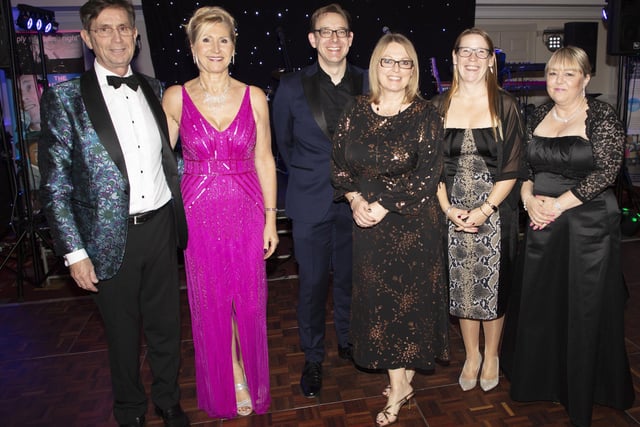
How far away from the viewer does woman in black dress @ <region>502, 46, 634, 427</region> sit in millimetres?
2260

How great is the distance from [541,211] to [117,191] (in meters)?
1.78

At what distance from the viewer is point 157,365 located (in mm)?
2352

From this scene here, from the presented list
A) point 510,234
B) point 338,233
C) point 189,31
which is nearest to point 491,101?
point 510,234

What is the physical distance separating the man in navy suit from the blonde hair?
0.19m

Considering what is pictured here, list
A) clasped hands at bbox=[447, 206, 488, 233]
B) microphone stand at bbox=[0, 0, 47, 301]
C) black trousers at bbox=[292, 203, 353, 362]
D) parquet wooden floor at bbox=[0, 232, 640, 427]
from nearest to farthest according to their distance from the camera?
clasped hands at bbox=[447, 206, 488, 233] → parquet wooden floor at bbox=[0, 232, 640, 427] → black trousers at bbox=[292, 203, 353, 362] → microphone stand at bbox=[0, 0, 47, 301]

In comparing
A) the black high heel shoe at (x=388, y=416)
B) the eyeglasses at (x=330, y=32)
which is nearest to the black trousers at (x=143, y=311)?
the black high heel shoe at (x=388, y=416)

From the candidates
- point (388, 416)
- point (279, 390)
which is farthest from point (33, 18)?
point (388, 416)

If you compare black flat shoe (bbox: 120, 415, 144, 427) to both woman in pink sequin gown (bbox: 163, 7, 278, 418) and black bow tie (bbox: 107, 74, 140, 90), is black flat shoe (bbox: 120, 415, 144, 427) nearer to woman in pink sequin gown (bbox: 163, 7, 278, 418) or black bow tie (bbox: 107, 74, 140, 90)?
woman in pink sequin gown (bbox: 163, 7, 278, 418)

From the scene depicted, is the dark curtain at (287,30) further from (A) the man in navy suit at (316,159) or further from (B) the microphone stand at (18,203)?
(A) the man in navy suit at (316,159)

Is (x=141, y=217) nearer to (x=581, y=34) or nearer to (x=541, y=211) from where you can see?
(x=541, y=211)

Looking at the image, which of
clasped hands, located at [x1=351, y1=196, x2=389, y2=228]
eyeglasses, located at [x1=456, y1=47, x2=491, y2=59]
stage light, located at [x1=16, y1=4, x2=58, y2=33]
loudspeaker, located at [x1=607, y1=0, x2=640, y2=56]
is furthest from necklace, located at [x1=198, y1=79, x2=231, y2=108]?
loudspeaker, located at [x1=607, y1=0, x2=640, y2=56]

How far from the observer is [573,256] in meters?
2.31

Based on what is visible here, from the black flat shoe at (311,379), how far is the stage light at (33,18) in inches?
153

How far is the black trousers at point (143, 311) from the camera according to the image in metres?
2.15
